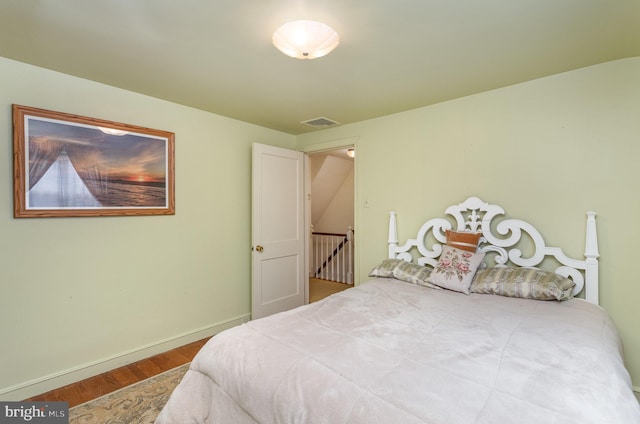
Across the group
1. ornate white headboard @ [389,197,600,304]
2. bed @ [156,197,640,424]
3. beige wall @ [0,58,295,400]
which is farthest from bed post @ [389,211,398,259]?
beige wall @ [0,58,295,400]

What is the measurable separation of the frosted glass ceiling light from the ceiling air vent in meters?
1.52

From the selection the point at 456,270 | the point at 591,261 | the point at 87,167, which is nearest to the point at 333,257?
the point at 456,270

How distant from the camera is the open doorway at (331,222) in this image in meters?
5.20

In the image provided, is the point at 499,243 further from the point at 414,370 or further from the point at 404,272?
the point at 414,370

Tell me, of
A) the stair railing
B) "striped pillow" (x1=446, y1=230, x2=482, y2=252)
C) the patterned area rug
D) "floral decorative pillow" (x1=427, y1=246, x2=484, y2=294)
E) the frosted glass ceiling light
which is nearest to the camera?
the frosted glass ceiling light

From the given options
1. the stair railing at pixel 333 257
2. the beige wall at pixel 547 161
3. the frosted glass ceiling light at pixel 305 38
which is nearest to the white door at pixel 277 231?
the beige wall at pixel 547 161

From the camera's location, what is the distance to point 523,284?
2096 mm

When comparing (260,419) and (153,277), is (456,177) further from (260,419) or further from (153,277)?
(153,277)

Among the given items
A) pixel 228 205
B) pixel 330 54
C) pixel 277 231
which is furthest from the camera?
pixel 277 231

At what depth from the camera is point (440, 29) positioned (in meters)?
1.68

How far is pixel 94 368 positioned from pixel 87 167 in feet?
5.14

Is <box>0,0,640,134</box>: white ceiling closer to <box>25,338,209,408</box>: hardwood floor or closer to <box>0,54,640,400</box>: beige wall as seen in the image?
<box>0,54,640,400</box>: beige wall

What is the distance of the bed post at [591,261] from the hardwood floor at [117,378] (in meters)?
3.16

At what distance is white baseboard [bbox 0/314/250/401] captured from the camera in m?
2.07
